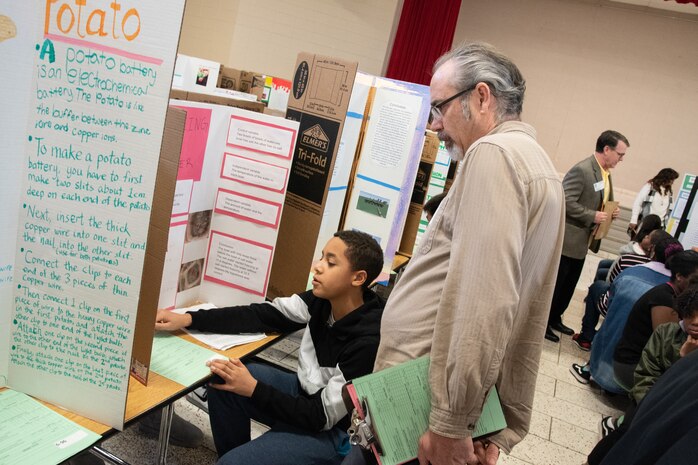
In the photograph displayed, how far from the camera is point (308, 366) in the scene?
1.73 metres

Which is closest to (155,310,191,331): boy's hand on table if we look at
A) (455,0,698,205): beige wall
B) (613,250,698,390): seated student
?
(613,250,698,390): seated student

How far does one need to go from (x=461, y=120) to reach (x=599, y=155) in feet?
11.4

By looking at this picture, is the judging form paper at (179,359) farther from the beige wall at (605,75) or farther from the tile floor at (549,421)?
the beige wall at (605,75)

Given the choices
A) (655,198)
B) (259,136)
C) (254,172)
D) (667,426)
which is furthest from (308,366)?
(655,198)

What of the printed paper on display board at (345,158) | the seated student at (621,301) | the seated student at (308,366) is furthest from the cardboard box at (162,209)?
the seated student at (621,301)

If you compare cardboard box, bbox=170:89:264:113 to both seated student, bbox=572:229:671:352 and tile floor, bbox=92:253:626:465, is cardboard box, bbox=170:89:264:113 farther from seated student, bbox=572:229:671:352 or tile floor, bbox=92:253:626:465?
seated student, bbox=572:229:671:352

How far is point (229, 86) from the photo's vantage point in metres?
4.16

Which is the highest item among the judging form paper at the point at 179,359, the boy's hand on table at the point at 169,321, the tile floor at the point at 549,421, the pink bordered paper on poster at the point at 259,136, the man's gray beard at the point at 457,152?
the man's gray beard at the point at 457,152

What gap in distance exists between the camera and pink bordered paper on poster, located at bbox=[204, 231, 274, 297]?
5.89ft

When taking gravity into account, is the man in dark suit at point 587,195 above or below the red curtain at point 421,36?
below

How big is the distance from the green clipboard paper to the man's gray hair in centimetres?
58

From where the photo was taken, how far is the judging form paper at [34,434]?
1.01m

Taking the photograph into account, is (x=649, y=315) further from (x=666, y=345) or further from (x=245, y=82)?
(x=245, y=82)

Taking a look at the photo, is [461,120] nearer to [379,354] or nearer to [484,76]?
[484,76]
